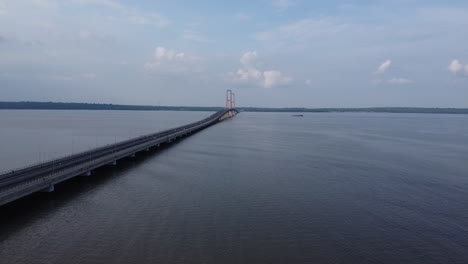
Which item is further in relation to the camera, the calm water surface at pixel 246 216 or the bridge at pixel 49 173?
the bridge at pixel 49 173

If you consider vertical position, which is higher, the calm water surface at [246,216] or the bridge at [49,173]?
the bridge at [49,173]

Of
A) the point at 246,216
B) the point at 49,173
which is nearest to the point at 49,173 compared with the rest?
the point at 49,173

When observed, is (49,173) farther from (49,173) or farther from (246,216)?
(246,216)

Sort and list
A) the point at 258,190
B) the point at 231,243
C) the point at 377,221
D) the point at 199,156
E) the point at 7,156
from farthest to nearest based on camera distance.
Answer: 1. the point at 199,156
2. the point at 7,156
3. the point at 258,190
4. the point at 377,221
5. the point at 231,243

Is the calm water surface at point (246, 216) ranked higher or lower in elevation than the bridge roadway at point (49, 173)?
lower

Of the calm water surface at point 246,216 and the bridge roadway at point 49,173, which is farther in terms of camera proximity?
the bridge roadway at point 49,173

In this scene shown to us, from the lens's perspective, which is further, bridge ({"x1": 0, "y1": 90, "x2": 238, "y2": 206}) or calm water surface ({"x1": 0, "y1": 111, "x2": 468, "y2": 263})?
bridge ({"x1": 0, "y1": 90, "x2": 238, "y2": 206})

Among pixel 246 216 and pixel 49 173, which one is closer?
pixel 246 216

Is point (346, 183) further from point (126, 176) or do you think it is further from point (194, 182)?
point (126, 176)

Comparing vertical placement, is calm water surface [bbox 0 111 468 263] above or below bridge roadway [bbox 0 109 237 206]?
below

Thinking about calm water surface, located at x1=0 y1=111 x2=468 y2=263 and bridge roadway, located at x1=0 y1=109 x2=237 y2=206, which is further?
bridge roadway, located at x1=0 y1=109 x2=237 y2=206

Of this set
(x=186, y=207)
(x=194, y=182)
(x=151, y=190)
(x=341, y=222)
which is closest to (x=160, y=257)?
(x=186, y=207)
